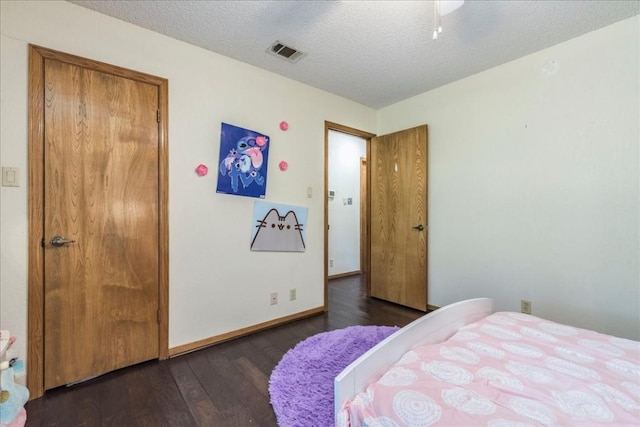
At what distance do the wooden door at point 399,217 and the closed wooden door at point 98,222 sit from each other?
2.48 metres

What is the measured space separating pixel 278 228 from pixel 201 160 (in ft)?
3.04

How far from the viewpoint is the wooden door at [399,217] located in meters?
Result: 3.13

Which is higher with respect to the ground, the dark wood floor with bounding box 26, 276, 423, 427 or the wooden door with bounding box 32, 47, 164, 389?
the wooden door with bounding box 32, 47, 164, 389

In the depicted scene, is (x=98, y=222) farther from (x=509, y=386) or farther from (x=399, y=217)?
(x=399, y=217)

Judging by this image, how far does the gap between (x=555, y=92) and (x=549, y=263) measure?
1404 mm

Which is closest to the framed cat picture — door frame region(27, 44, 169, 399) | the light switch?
door frame region(27, 44, 169, 399)

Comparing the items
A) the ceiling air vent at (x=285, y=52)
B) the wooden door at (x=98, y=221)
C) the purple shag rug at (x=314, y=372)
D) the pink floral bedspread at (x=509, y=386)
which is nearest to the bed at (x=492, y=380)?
→ the pink floral bedspread at (x=509, y=386)

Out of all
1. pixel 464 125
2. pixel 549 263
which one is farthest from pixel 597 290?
pixel 464 125

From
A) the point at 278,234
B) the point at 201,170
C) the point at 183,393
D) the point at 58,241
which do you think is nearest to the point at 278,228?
the point at 278,234

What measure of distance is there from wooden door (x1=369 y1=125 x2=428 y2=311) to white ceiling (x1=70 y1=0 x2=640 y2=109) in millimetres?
903

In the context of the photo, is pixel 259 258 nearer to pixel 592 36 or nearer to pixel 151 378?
pixel 151 378

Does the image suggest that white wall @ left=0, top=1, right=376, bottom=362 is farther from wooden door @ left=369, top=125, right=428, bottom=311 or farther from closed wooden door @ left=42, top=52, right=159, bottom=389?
wooden door @ left=369, top=125, right=428, bottom=311

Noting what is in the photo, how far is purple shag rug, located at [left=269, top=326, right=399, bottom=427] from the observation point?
1.49m

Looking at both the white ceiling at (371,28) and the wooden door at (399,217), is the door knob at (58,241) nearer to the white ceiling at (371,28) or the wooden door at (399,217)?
the white ceiling at (371,28)
